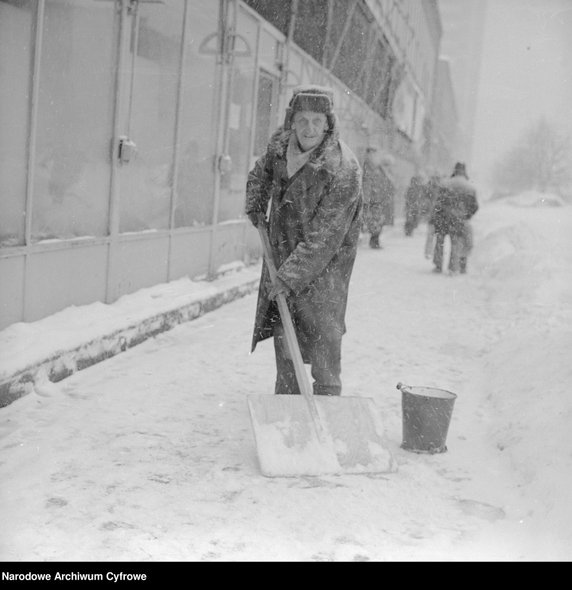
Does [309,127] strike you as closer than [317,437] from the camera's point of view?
No

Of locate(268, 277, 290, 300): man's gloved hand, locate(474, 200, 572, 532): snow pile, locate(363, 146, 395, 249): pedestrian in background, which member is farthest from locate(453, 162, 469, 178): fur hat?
locate(268, 277, 290, 300): man's gloved hand

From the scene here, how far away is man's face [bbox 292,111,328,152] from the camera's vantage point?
4285mm

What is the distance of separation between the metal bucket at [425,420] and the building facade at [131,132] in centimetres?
268

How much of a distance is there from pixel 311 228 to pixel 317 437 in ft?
3.45

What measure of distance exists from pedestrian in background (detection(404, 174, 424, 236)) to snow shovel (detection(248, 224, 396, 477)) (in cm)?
1705

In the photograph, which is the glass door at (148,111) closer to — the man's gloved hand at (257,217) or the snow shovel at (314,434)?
the man's gloved hand at (257,217)

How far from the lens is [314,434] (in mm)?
4090

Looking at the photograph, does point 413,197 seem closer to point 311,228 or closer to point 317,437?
point 311,228

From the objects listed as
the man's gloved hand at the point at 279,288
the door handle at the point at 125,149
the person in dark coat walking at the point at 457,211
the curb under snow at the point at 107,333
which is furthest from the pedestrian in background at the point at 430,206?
the man's gloved hand at the point at 279,288

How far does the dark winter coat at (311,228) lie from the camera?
4270mm

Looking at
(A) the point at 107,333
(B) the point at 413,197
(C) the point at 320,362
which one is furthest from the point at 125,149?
(B) the point at 413,197
